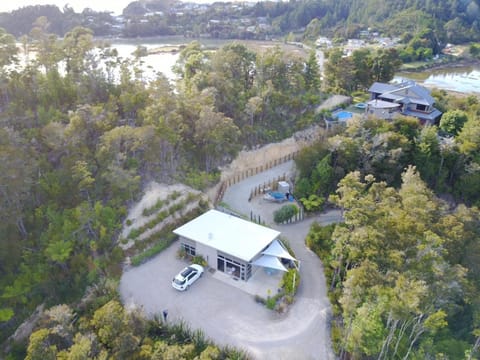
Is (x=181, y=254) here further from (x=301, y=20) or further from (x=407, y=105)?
(x=301, y=20)

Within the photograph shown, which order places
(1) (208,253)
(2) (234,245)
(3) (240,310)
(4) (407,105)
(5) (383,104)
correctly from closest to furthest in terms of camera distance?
(3) (240,310), (2) (234,245), (1) (208,253), (5) (383,104), (4) (407,105)

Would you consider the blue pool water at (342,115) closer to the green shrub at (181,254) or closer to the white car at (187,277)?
the green shrub at (181,254)

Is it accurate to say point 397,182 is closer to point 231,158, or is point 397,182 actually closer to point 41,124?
point 231,158

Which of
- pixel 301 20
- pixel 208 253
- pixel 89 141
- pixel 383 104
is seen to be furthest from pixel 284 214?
pixel 301 20

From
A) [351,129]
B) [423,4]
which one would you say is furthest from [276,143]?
[423,4]

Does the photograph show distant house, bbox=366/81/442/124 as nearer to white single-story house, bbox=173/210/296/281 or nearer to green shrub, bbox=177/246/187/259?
white single-story house, bbox=173/210/296/281

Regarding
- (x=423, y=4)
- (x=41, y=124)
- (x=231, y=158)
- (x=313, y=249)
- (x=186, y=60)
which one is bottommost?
(x=313, y=249)
